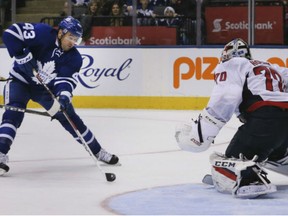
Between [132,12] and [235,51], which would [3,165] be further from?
[132,12]

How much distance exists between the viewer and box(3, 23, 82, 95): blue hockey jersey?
5.33m

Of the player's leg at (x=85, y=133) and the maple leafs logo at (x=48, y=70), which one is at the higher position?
the maple leafs logo at (x=48, y=70)

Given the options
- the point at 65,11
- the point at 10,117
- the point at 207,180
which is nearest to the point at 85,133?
the point at 10,117

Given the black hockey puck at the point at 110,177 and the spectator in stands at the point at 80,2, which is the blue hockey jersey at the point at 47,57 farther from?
the spectator in stands at the point at 80,2

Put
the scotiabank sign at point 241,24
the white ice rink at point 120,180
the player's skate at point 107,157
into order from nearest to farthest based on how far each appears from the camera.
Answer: the white ice rink at point 120,180, the player's skate at point 107,157, the scotiabank sign at point 241,24

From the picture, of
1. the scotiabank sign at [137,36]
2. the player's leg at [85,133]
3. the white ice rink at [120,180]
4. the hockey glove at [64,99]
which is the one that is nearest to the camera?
the white ice rink at [120,180]

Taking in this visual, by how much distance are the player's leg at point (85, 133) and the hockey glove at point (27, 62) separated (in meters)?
0.34

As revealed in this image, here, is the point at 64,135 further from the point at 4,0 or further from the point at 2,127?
the point at 4,0

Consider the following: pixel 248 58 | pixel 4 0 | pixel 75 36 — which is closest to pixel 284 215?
pixel 248 58

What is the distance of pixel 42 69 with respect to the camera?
5.43m

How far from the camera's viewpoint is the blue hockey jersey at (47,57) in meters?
5.33

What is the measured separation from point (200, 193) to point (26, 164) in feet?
5.28

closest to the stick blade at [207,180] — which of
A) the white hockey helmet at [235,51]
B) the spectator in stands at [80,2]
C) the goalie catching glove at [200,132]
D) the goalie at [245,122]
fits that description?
the goalie at [245,122]

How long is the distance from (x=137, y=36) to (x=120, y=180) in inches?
208
